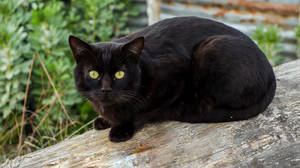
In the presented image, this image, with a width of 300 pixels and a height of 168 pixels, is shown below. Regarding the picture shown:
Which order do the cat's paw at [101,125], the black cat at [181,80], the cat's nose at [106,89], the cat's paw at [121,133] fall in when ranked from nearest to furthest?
the cat's nose at [106,89] < the black cat at [181,80] < the cat's paw at [121,133] < the cat's paw at [101,125]

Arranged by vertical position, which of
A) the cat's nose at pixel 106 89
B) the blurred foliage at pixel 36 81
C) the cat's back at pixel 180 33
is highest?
the cat's back at pixel 180 33

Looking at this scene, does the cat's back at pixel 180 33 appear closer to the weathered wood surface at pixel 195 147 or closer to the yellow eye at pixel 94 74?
the yellow eye at pixel 94 74

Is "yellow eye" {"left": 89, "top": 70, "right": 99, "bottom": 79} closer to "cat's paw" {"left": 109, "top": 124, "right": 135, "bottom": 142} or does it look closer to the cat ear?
the cat ear

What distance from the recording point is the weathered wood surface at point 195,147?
1.83 metres

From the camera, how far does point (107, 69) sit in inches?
71.7

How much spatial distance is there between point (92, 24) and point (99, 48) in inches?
96.2

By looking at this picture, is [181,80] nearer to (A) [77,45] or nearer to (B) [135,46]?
(B) [135,46]

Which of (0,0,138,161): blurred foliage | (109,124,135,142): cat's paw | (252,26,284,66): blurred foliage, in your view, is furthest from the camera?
(252,26,284,66): blurred foliage

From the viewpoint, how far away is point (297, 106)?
2.13 meters

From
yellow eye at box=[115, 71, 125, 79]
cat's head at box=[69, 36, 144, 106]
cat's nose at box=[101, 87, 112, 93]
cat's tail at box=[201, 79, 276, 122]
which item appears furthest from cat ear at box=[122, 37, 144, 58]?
cat's tail at box=[201, 79, 276, 122]

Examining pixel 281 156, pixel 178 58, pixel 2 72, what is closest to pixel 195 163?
pixel 281 156

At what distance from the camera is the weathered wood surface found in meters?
1.83

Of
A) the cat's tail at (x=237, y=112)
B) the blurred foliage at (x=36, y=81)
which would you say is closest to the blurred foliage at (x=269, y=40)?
the cat's tail at (x=237, y=112)

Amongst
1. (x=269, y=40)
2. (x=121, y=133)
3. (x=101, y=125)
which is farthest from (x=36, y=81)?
(x=269, y=40)
